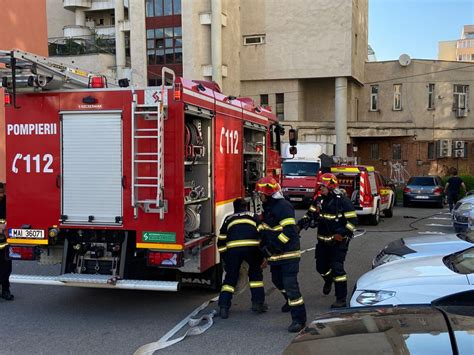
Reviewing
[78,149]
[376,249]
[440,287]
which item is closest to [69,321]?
[78,149]

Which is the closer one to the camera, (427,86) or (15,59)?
(15,59)

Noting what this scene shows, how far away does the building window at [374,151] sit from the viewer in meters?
38.9

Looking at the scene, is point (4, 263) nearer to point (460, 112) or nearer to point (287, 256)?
point (287, 256)

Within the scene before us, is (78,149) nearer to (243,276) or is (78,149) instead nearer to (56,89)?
(56,89)

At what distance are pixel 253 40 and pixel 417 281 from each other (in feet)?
118

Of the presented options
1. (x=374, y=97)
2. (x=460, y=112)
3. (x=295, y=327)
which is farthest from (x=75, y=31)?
(x=295, y=327)

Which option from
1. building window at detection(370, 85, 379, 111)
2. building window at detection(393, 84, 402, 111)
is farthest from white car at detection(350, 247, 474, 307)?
building window at detection(370, 85, 379, 111)

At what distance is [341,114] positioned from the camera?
36.8 m

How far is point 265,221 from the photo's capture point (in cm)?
620

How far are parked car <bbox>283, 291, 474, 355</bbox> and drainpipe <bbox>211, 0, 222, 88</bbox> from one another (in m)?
33.6

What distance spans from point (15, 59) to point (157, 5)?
3323 centimetres

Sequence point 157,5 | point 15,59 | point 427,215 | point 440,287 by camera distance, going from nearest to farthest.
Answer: point 440,287 → point 15,59 → point 427,215 → point 157,5

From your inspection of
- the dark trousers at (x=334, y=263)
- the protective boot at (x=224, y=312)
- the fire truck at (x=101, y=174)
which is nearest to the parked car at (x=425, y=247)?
the dark trousers at (x=334, y=263)

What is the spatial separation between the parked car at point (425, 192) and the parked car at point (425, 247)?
1579 cm
